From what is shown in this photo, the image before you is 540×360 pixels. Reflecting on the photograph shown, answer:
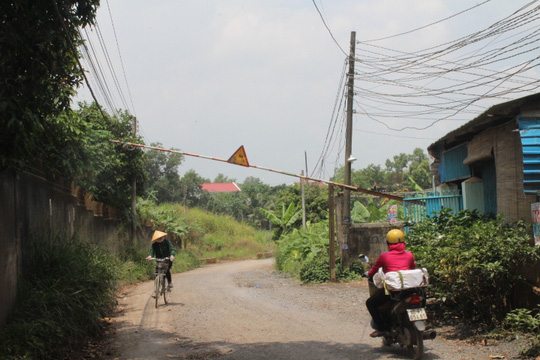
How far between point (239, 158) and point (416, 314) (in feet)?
31.1

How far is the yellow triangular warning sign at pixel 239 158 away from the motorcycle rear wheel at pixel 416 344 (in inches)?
360

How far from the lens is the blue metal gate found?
12.7 metres

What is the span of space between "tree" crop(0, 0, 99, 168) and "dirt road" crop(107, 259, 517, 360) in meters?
3.23

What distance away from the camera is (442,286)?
8.20 meters

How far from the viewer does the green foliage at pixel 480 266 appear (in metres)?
7.30

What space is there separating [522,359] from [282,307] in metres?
5.94

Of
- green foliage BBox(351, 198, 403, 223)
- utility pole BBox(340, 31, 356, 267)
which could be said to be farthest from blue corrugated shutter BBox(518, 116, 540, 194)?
green foliage BBox(351, 198, 403, 223)

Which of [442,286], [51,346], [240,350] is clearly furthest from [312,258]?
[51,346]

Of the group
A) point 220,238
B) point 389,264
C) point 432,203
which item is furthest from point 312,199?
point 389,264

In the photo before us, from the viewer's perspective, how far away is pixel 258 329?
8664 mm

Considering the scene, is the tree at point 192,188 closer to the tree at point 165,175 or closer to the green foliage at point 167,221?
the tree at point 165,175

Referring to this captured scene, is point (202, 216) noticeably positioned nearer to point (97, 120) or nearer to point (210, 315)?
point (97, 120)

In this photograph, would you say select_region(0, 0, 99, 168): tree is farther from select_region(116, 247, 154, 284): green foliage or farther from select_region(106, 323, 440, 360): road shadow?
select_region(116, 247, 154, 284): green foliage

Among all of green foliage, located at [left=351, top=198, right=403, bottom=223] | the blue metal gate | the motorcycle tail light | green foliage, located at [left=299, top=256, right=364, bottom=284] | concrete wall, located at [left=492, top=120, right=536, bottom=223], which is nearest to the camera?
the motorcycle tail light
